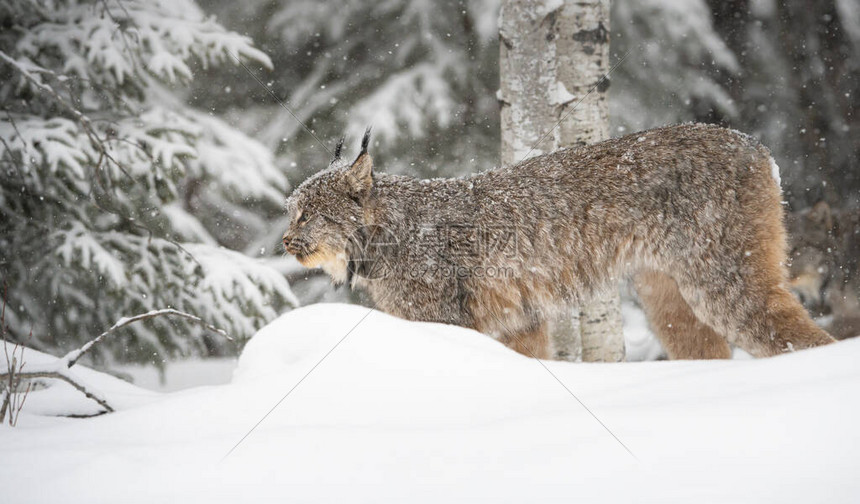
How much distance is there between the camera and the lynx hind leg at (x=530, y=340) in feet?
13.3

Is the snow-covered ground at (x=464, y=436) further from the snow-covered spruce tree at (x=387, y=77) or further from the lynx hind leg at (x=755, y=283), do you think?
the snow-covered spruce tree at (x=387, y=77)

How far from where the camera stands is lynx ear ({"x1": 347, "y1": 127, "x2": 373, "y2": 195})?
12.4ft

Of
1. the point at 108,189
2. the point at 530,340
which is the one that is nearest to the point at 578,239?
the point at 530,340

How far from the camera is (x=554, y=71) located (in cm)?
444

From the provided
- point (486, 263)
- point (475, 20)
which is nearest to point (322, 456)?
point (486, 263)

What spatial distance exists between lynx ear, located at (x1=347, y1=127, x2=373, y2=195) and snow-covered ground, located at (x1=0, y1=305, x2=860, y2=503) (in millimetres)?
1507

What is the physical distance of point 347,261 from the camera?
4070 mm

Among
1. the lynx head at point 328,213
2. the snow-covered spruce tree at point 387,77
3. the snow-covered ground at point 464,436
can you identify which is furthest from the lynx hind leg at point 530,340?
the snow-covered spruce tree at point 387,77

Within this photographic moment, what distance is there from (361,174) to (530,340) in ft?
5.02

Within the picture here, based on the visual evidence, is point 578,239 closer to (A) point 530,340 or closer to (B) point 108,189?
(A) point 530,340

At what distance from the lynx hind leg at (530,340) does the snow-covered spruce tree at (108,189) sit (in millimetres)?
2505

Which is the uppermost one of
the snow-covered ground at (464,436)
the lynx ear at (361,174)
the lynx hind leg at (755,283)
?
the lynx ear at (361,174)

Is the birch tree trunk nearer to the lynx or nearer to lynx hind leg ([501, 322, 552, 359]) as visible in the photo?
lynx hind leg ([501, 322, 552, 359])

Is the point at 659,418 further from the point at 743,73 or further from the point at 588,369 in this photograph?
the point at 743,73
